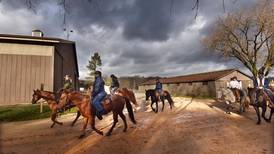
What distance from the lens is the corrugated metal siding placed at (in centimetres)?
1519

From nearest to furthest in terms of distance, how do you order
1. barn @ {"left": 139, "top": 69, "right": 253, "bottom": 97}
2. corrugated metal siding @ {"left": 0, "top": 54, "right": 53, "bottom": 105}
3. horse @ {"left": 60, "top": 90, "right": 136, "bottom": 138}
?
1. horse @ {"left": 60, "top": 90, "right": 136, "bottom": 138}
2. corrugated metal siding @ {"left": 0, "top": 54, "right": 53, "bottom": 105}
3. barn @ {"left": 139, "top": 69, "right": 253, "bottom": 97}

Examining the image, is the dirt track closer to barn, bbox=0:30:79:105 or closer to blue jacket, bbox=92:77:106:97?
blue jacket, bbox=92:77:106:97

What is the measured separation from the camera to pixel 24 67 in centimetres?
1577

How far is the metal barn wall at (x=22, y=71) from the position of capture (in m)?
15.2

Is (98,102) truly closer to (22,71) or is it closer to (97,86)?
(97,86)

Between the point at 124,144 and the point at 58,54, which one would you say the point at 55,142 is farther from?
the point at 58,54

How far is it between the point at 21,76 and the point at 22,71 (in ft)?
1.27

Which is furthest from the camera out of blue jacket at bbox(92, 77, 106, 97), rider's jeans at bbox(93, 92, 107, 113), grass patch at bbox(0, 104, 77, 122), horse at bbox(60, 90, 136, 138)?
grass patch at bbox(0, 104, 77, 122)

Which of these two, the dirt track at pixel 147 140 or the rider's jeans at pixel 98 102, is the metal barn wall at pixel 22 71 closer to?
the dirt track at pixel 147 140

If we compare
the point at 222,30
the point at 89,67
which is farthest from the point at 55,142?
the point at 89,67

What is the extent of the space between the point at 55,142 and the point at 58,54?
13.8 metres

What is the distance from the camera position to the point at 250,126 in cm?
882

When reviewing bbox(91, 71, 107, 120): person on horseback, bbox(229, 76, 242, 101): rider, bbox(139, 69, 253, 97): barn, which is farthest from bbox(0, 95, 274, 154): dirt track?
bbox(139, 69, 253, 97): barn

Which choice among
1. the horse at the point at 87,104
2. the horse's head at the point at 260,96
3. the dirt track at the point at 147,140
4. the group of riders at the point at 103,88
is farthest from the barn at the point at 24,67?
the horse's head at the point at 260,96
